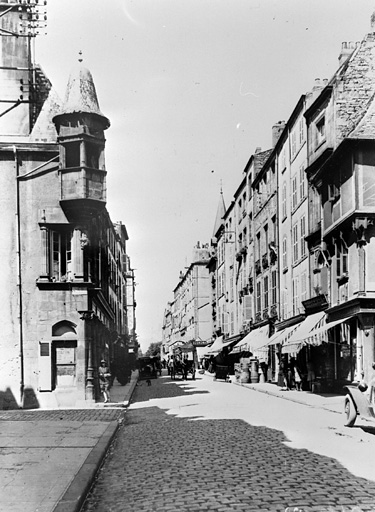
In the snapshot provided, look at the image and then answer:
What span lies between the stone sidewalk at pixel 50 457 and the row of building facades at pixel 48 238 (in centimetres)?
303

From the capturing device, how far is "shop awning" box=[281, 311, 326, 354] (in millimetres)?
24375

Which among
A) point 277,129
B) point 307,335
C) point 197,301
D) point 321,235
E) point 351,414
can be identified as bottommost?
point 351,414

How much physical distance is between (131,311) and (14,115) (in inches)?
2725

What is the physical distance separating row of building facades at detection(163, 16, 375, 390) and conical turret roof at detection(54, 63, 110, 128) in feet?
27.6

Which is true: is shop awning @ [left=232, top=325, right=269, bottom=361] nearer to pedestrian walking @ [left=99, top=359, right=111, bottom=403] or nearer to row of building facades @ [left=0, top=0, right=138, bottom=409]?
pedestrian walking @ [left=99, top=359, right=111, bottom=403]

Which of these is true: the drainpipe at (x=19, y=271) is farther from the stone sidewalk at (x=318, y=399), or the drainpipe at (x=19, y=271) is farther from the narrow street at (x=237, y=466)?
the stone sidewalk at (x=318, y=399)

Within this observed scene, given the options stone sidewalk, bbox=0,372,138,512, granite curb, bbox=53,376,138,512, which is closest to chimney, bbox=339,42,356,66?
stone sidewalk, bbox=0,372,138,512

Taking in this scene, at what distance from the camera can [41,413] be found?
19078mm

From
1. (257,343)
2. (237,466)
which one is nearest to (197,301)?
(257,343)

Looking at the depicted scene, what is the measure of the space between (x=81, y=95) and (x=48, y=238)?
4.80 m

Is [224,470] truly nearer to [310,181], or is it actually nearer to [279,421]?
[279,421]

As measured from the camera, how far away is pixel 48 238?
21812 millimetres

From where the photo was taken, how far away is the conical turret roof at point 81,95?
867 inches

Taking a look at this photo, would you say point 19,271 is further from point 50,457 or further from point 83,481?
point 83,481
